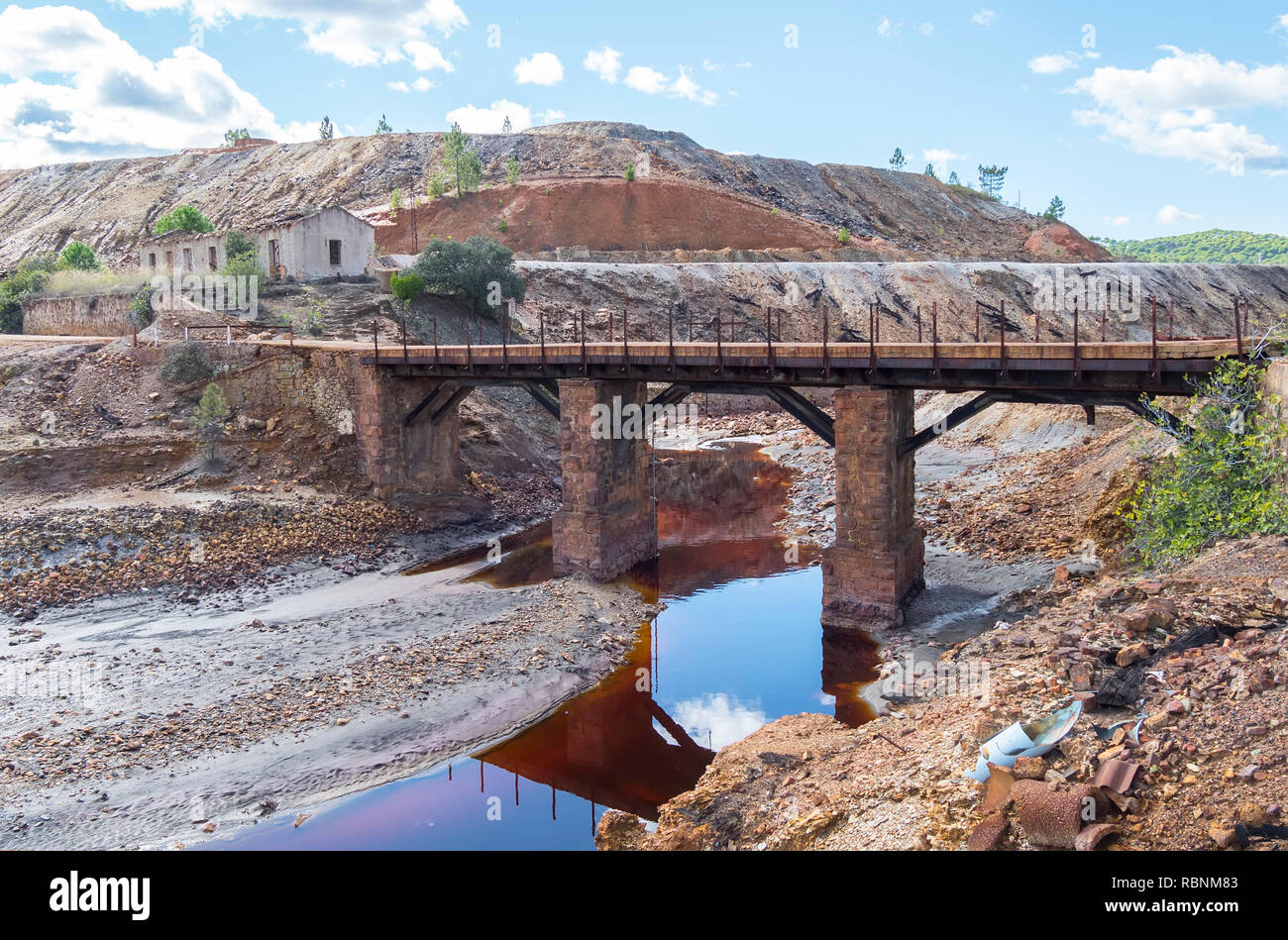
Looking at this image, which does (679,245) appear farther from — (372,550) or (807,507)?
(372,550)

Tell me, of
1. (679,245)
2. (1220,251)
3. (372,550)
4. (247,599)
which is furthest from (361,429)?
(1220,251)

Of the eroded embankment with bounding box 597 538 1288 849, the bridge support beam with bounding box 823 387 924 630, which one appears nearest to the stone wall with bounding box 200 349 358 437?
the bridge support beam with bounding box 823 387 924 630

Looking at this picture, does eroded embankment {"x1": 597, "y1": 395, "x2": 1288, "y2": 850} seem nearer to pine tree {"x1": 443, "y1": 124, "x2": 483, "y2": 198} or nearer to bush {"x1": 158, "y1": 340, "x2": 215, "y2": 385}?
bush {"x1": 158, "y1": 340, "x2": 215, "y2": 385}

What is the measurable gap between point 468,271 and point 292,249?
8.61 m

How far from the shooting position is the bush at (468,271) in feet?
143

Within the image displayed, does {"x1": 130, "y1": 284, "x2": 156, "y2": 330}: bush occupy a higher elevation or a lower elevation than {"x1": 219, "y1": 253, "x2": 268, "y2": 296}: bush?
lower

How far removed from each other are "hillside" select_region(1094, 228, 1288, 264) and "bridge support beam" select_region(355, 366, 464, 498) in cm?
14216

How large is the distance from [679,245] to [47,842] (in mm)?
64036

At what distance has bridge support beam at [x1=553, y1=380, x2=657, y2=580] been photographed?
2372 cm

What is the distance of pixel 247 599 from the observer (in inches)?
878

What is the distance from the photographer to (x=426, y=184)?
85.2m

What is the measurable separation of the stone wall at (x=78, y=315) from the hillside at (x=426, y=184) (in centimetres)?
3508

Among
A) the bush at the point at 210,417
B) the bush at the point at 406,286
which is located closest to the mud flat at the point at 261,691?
the bush at the point at 210,417

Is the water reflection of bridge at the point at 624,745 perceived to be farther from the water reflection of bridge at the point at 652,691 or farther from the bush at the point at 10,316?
the bush at the point at 10,316
